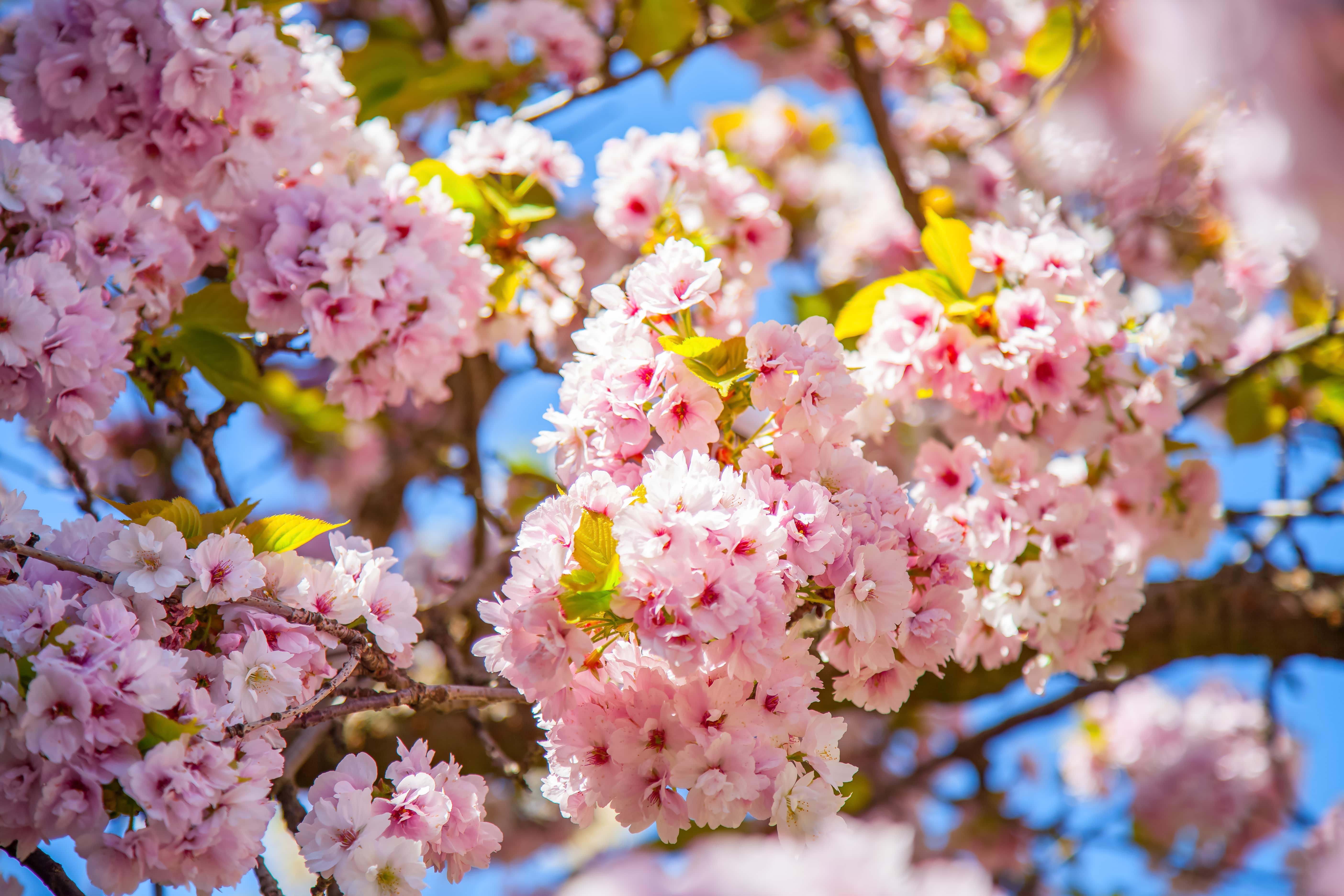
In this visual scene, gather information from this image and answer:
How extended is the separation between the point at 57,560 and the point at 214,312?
26.5 inches

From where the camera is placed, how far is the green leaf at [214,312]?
148 cm

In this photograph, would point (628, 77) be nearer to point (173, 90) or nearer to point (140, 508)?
point (173, 90)

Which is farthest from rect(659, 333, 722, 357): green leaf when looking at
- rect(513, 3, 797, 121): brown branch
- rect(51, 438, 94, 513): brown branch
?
rect(513, 3, 797, 121): brown branch

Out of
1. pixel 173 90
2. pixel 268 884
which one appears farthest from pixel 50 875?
pixel 173 90

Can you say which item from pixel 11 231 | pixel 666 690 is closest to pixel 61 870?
pixel 666 690

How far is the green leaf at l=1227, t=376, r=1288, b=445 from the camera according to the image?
2.32m

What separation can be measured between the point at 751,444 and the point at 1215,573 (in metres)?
1.79

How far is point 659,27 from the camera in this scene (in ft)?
6.94

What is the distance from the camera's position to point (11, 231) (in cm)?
127

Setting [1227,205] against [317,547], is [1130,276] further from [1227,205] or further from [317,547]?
[317,547]

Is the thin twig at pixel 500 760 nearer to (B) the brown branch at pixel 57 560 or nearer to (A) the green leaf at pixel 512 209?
(B) the brown branch at pixel 57 560

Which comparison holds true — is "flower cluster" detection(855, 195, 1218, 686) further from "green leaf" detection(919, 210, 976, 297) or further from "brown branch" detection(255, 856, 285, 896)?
"brown branch" detection(255, 856, 285, 896)

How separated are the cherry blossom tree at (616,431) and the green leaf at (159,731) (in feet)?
0.04

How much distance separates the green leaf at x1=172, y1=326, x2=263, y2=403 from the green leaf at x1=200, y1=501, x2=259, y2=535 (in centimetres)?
44
